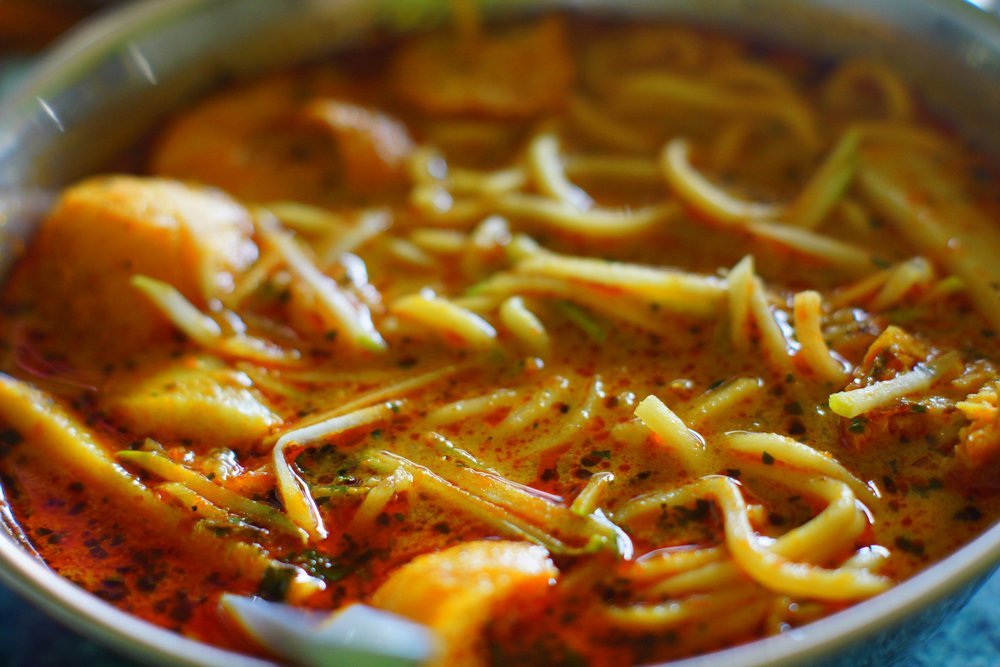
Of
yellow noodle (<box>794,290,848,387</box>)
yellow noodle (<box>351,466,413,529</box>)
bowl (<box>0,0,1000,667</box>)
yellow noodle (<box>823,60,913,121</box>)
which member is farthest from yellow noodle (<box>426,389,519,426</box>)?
yellow noodle (<box>823,60,913,121</box>)

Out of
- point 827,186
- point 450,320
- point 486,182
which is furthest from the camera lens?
point 486,182

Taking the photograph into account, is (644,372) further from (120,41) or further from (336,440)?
(120,41)

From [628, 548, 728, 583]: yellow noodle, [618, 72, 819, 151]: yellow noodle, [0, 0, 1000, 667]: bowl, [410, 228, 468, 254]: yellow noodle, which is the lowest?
[628, 548, 728, 583]: yellow noodle

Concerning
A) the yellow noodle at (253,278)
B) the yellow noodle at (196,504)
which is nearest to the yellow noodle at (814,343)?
the yellow noodle at (196,504)

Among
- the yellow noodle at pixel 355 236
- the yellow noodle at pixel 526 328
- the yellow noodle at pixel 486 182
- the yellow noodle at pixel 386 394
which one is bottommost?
the yellow noodle at pixel 386 394

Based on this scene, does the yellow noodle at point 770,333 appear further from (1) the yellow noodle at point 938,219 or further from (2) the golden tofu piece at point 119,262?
(2) the golden tofu piece at point 119,262

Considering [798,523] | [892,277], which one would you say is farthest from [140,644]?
[892,277]

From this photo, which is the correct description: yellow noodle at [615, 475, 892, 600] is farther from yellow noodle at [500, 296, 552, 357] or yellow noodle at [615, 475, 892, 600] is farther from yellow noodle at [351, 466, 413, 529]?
yellow noodle at [500, 296, 552, 357]

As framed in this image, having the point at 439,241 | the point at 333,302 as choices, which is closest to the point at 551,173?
the point at 439,241

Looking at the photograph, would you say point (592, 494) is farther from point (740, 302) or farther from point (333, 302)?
point (333, 302)
